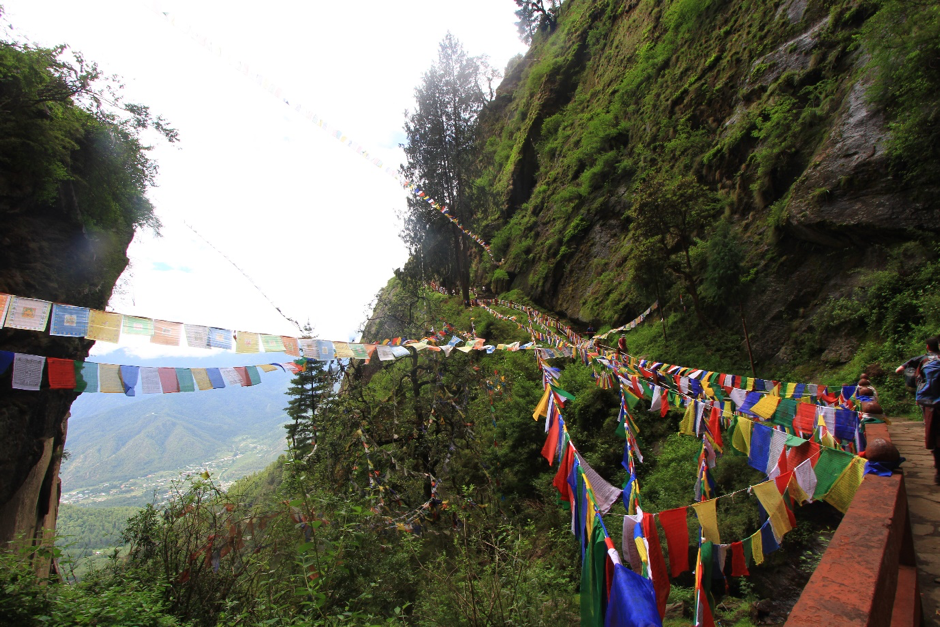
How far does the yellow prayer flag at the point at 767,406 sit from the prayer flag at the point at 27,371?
9.24 meters

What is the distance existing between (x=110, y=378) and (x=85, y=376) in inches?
8.9

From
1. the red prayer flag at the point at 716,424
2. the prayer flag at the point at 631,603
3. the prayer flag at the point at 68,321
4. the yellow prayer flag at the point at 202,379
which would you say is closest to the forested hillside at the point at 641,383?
the prayer flag at the point at 631,603

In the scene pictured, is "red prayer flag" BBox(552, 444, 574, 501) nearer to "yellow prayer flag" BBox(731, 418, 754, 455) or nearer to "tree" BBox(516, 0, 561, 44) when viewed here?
"yellow prayer flag" BBox(731, 418, 754, 455)

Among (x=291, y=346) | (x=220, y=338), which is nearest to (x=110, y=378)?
(x=220, y=338)

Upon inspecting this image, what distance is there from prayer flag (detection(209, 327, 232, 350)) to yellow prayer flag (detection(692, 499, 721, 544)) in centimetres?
549

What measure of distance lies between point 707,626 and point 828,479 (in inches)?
81.0

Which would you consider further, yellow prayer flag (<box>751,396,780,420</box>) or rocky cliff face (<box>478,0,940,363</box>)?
rocky cliff face (<box>478,0,940,363</box>)

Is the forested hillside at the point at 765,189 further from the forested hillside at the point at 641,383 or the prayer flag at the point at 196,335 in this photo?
the prayer flag at the point at 196,335

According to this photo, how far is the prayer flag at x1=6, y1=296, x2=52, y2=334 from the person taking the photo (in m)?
4.02

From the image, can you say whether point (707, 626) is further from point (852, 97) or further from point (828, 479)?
point (852, 97)

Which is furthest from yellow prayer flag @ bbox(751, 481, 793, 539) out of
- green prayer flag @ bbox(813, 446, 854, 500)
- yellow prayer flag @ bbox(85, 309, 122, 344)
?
yellow prayer flag @ bbox(85, 309, 122, 344)

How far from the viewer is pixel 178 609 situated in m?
4.06

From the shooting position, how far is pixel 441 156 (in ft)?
63.4

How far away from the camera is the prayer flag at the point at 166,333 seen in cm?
465
